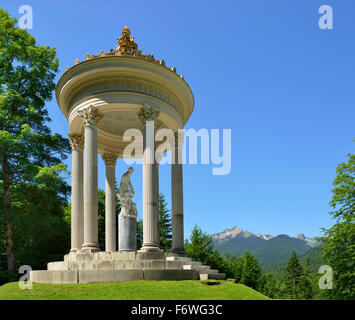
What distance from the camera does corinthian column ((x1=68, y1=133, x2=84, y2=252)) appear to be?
86.1 ft

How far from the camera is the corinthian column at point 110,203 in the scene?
31.8m

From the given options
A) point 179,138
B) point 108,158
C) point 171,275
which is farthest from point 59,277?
point 108,158

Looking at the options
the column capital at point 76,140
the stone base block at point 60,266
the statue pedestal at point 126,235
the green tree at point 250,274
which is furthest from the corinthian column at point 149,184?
the green tree at point 250,274

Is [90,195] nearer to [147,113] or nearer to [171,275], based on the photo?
[147,113]

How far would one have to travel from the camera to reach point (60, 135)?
39.2 meters

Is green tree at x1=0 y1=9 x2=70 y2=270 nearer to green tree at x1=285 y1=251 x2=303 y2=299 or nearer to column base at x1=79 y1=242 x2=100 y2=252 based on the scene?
column base at x1=79 y1=242 x2=100 y2=252

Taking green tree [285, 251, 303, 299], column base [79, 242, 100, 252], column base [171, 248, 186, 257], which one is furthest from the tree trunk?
Answer: green tree [285, 251, 303, 299]

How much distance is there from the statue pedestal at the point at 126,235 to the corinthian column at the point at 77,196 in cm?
391

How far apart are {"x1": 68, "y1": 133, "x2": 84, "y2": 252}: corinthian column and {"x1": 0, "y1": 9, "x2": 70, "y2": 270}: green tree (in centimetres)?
784

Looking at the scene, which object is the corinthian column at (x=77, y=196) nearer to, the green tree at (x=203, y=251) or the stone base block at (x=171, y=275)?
the stone base block at (x=171, y=275)
